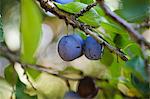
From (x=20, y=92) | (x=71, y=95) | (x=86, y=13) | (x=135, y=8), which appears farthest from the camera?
(x=71, y=95)

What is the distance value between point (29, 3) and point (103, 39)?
0.25 metres

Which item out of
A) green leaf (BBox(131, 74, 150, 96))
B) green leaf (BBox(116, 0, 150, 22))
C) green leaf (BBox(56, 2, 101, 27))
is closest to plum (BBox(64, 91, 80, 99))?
green leaf (BBox(131, 74, 150, 96))

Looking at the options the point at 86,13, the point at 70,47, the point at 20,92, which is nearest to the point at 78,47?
the point at 70,47

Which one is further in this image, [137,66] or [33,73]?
[33,73]

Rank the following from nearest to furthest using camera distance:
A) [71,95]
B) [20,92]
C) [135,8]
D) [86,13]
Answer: [135,8] < [86,13] < [20,92] < [71,95]

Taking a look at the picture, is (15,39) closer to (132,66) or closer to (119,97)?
(119,97)

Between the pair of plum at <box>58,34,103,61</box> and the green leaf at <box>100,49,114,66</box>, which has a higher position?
the pair of plum at <box>58,34,103,61</box>

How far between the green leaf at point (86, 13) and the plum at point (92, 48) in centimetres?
8

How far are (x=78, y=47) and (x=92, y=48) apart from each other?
4cm

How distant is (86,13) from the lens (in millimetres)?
827

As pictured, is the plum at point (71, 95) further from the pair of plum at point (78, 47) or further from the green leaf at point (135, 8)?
the green leaf at point (135, 8)

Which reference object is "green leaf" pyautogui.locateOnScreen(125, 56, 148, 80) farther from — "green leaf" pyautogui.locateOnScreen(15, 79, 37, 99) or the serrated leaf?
"green leaf" pyautogui.locateOnScreen(15, 79, 37, 99)

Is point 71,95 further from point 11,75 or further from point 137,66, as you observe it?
point 137,66

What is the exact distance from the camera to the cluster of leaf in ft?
2.43
